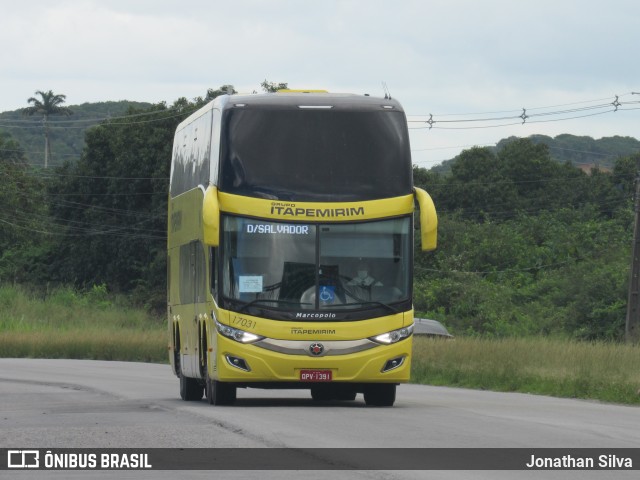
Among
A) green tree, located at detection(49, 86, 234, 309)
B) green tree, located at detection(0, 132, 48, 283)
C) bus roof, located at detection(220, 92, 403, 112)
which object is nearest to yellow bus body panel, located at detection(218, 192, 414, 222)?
bus roof, located at detection(220, 92, 403, 112)

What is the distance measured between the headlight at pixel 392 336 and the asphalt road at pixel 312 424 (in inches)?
37.4

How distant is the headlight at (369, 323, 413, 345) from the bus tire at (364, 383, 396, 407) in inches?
39.8

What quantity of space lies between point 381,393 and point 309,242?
8.58 ft

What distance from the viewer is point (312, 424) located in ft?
54.5

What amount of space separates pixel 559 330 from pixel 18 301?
29.4 metres

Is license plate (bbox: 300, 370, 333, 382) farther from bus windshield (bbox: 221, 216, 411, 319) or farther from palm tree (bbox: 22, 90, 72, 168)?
palm tree (bbox: 22, 90, 72, 168)

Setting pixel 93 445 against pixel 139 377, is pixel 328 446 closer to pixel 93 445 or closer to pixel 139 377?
pixel 93 445

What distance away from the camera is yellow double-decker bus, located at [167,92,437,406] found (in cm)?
1961

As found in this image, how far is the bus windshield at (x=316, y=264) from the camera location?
19828mm

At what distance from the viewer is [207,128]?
70.5ft


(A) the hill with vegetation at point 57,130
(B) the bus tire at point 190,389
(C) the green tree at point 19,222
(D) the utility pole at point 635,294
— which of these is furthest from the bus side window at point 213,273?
(A) the hill with vegetation at point 57,130

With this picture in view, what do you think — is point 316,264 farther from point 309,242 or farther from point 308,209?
point 308,209

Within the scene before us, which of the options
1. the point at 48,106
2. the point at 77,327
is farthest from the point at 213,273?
the point at 48,106
